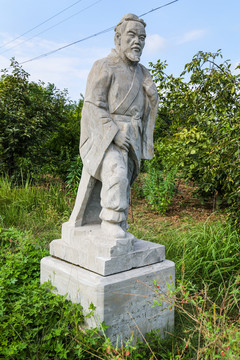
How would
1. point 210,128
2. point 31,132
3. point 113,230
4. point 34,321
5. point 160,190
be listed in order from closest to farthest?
point 34,321
point 113,230
point 210,128
point 160,190
point 31,132

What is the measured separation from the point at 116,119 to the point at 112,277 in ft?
3.90

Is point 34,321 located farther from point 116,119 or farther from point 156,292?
point 116,119

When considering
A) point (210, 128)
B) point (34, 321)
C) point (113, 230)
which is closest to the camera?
point (34, 321)

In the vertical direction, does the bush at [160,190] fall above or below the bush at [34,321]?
above

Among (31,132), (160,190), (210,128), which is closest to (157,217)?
(160,190)

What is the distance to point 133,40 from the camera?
8.25ft

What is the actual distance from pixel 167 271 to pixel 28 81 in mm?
6123

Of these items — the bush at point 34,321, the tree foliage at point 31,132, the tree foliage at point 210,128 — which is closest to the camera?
the bush at point 34,321

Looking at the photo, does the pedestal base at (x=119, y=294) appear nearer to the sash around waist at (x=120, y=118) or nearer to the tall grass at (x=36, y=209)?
the sash around waist at (x=120, y=118)

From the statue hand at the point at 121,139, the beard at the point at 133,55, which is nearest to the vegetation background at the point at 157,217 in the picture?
the statue hand at the point at 121,139

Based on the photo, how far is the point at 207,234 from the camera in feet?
13.2

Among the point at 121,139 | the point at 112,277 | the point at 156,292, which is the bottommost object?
the point at 156,292

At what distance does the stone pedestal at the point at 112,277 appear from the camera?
235 centimetres

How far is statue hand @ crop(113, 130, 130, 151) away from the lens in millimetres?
2539
